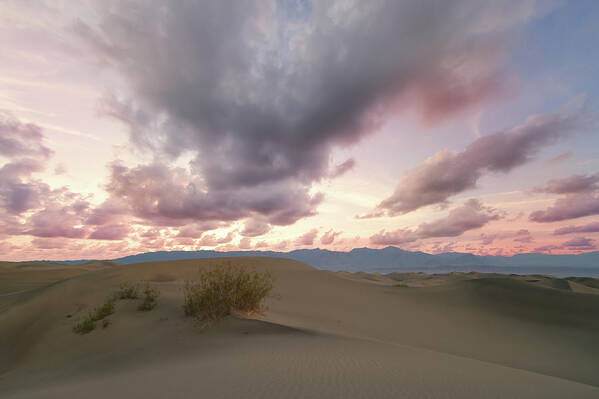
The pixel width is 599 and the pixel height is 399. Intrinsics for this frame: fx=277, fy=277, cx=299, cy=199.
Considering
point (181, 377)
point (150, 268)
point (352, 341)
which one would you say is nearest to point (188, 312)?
point (181, 377)

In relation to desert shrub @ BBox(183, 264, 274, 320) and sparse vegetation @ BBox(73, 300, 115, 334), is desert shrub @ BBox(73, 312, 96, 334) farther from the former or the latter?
desert shrub @ BBox(183, 264, 274, 320)

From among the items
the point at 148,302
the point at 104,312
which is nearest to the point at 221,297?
the point at 148,302

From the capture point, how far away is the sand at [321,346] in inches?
143

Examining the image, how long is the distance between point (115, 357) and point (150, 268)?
14369 mm

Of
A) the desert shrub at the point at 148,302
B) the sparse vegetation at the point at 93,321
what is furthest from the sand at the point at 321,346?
the desert shrub at the point at 148,302

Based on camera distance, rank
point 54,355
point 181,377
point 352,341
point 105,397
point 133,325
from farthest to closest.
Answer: point 133,325 < point 54,355 < point 352,341 < point 181,377 < point 105,397

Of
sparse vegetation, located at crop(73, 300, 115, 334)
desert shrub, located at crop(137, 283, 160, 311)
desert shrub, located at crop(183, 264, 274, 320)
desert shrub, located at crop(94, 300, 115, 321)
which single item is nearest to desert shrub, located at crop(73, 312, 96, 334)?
sparse vegetation, located at crop(73, 300, 115, 334)

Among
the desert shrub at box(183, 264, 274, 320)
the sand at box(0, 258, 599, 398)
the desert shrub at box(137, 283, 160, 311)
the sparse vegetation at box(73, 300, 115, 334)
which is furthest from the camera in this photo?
the desert shrub at box(137, 283, 160, 311)

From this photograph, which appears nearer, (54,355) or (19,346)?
(54,355)

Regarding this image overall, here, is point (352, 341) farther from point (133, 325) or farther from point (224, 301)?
point (133, 325)

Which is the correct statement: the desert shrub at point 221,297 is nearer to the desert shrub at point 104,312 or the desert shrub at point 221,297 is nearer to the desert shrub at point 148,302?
the desert shrub at point 148,302

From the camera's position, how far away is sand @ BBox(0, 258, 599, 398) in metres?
3.62

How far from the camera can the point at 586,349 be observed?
894 centimetres

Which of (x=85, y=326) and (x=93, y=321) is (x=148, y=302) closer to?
(x=93, y=321)
